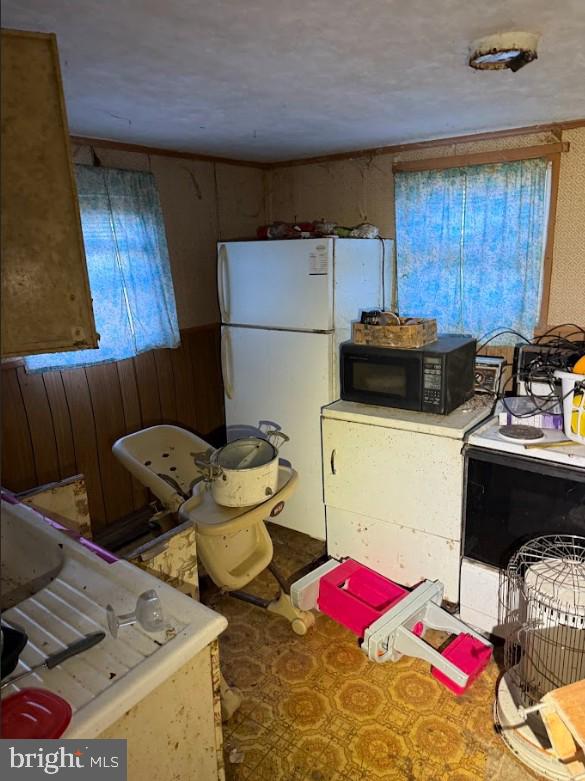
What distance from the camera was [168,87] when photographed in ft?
5.82

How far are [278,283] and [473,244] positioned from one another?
1046mm

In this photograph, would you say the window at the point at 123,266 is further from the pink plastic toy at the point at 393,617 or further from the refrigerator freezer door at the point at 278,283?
the pink plastic toy at the point at 393,617

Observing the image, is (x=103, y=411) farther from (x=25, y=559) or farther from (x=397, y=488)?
(x=397, y=488)

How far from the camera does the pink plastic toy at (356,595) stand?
220 cm

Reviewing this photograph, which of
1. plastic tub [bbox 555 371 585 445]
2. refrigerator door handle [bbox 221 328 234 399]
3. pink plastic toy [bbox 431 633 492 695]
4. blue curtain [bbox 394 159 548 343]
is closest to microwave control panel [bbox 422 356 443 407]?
plastic tub [bbox 555 371 585 445]

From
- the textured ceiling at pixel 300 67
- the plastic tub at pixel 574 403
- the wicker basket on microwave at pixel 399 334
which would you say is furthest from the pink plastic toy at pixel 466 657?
the textured ceiling at pixel 300 67

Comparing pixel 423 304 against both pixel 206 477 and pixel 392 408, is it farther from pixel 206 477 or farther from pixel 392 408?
pixel 206 477

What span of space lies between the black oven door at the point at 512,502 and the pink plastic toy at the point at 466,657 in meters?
0.32

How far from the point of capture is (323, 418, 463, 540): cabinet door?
2.19m

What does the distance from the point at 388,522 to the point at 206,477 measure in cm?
92

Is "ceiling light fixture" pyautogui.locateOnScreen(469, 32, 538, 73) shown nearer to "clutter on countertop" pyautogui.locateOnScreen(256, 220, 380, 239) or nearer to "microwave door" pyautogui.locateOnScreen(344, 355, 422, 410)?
"microwave door" pyautogui.locateOnScreen(344, 355, 422, 410)

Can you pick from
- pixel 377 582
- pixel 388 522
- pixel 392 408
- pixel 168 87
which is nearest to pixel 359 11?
pixel 168 87

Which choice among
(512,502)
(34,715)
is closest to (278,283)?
(512,502)

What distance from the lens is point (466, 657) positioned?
6.57 ft
